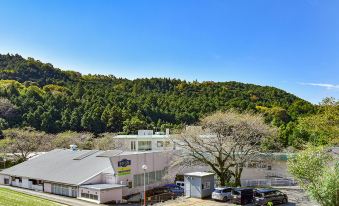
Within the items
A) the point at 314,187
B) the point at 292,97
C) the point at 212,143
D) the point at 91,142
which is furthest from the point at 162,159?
the point at 292,97

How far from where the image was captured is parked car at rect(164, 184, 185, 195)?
118ft

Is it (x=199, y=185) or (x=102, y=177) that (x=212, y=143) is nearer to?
(x=199, y=185)

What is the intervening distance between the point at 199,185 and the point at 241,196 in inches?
173

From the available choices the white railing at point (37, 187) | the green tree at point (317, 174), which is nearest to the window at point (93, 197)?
the white railing at point (37, 187)

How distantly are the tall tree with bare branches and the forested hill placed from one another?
25.0 metres

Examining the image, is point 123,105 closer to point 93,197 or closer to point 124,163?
point 124,163

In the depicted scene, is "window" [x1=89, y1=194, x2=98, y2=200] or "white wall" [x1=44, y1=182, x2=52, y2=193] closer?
"window" [x1=89, y1=194, x2=98, y2=200]

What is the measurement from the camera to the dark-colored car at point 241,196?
95.5 ft

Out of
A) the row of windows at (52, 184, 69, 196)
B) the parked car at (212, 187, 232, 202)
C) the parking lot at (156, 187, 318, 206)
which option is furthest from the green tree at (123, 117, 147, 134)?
the parked car at (212, 187, 232, 202)

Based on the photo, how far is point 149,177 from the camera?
1524 inches

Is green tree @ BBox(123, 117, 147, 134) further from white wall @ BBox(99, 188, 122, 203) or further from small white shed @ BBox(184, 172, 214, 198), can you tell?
small white shed @ BBox(184, 172, 214, 198)

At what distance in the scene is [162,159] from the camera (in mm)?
40594

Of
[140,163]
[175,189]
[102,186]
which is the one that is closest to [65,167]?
[102,186]

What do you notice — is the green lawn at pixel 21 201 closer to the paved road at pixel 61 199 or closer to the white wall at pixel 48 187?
the paved road at pixel 61 199
